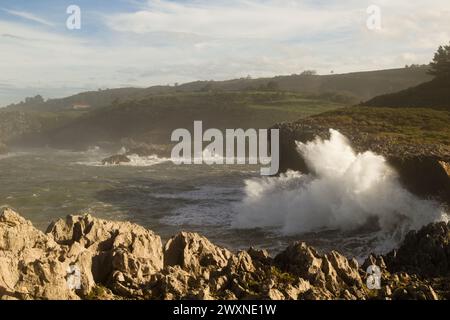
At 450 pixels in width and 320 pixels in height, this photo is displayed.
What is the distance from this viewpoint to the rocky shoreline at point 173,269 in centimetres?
1706

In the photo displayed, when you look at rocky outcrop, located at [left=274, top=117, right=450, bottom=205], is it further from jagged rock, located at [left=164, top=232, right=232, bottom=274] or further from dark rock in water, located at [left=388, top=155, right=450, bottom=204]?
jagged rock, located at [left=164, top=232, right=232, bottom=274]

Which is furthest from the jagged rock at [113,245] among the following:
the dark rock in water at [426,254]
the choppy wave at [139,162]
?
the choppy wave at [139,162]

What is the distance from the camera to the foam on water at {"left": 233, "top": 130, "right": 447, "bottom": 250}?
3612 cm

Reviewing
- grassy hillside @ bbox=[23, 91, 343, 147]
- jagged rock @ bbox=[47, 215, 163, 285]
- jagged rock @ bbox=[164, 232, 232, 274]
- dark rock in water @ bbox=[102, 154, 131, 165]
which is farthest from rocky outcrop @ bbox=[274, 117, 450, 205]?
grassy hillside @ bbox=[23, 91, 343, 147]

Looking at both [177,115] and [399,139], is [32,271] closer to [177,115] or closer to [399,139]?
[399,139]

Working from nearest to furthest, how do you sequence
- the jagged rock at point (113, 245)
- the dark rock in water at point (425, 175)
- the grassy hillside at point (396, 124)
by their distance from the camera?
the jagged rock at point (113, 245) < the dark rock in water at point (425, 175) < the grassy hillside at point (396, 124)

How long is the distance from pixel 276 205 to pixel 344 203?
5892mm

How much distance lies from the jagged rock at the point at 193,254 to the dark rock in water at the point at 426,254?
→ 26.5 ft

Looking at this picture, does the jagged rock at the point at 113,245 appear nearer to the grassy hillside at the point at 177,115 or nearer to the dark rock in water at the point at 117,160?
the dark rock in water at the point at 117,160

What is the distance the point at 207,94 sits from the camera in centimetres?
18000

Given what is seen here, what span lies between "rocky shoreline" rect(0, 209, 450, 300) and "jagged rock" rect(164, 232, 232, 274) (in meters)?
0.04
